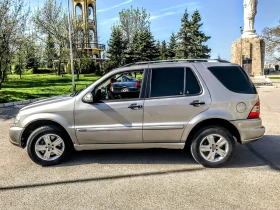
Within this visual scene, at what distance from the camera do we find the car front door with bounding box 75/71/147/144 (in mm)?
4047

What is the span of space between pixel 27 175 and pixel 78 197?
121 cm

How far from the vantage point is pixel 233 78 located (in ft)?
13.5

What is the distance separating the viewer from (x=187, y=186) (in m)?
3.46

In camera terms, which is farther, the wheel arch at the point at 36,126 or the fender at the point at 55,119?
the wheel arch at the point at 36,126

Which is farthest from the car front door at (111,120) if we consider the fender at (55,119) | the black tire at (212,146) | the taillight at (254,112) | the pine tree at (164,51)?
the pine tree at (164,51)

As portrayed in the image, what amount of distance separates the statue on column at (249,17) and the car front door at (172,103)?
34906mm

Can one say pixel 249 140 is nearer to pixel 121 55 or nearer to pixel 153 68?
pixel 153 68

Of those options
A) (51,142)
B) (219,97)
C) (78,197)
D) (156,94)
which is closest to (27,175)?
(51,142)

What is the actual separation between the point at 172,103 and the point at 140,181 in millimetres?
1317

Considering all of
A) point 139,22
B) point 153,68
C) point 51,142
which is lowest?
point 51,142

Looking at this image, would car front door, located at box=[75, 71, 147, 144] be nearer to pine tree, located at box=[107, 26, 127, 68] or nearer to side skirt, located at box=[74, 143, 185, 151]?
side skirt, located at box=[74, 143, 185, 151]

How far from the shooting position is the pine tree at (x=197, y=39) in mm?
30875

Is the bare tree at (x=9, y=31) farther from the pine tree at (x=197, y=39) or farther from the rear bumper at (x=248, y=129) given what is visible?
the pine tree at (x=197, y=39)

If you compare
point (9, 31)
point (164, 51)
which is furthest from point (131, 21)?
point (9, 31)
